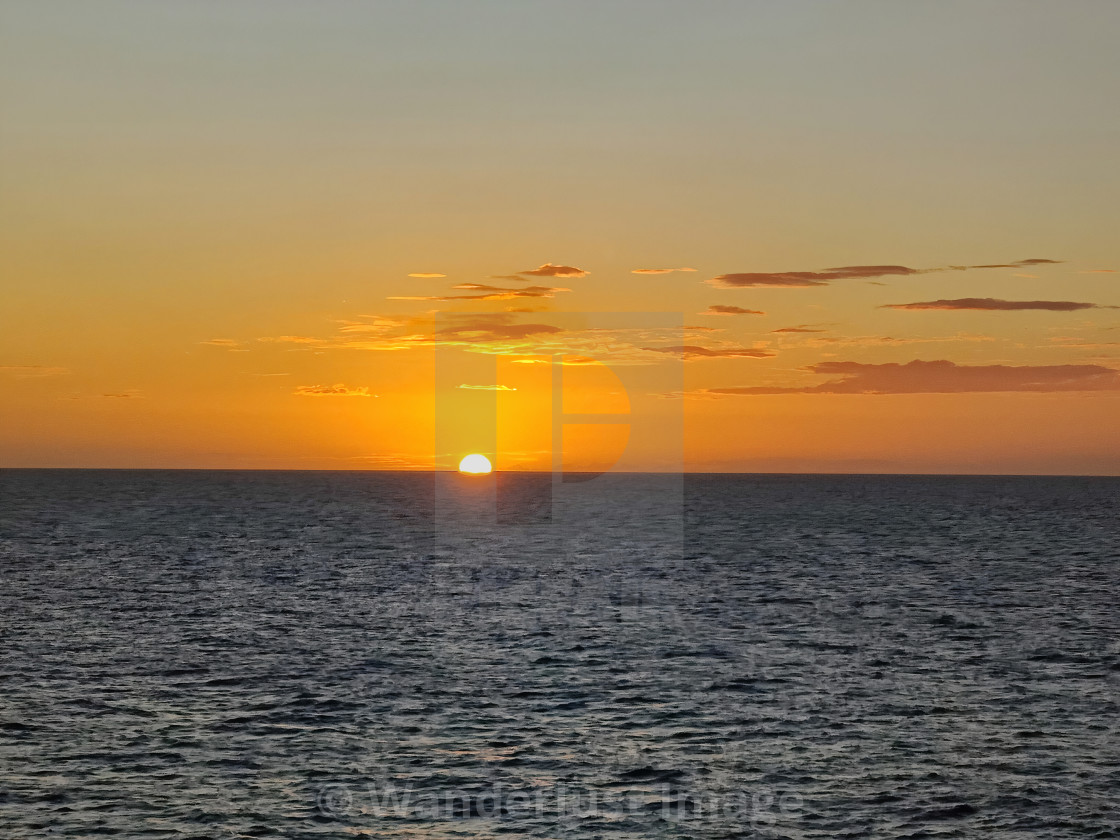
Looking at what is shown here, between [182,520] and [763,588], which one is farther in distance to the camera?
[182,520]

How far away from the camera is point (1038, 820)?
28.3 meters

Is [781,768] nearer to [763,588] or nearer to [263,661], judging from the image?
[263,661]

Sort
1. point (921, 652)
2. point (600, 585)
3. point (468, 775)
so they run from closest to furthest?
point (468, 775)
point (921, 652)
point (600, 585)

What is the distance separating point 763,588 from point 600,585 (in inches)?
455

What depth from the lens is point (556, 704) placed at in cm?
3978

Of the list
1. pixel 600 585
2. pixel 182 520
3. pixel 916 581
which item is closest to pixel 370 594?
pixel 600 585

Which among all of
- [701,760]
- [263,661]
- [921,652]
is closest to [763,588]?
[921,652]

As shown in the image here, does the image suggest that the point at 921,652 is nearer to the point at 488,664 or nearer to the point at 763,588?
the point at 488,664

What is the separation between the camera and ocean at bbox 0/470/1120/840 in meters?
28.8

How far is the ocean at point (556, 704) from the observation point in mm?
28797

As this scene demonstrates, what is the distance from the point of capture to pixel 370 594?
72312 millimetres

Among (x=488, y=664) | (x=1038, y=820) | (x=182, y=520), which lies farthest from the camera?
(x=182, y=520)

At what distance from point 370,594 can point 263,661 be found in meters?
24.5

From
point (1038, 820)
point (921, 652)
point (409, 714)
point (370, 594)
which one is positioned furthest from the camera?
point (370, 594)
